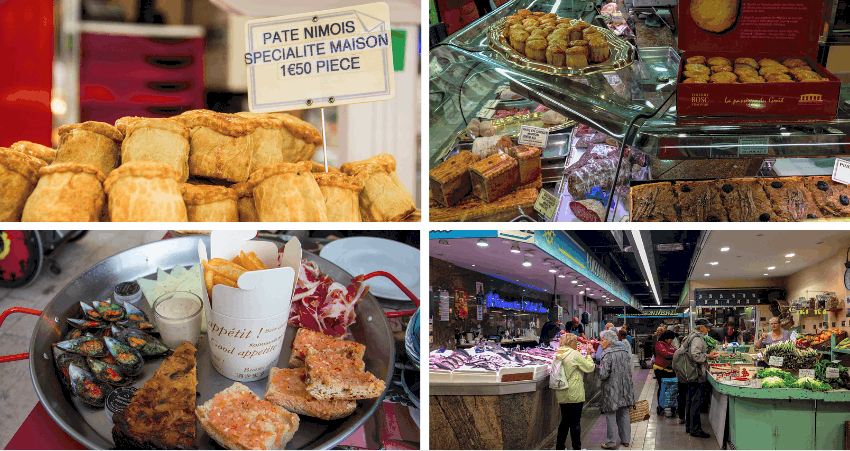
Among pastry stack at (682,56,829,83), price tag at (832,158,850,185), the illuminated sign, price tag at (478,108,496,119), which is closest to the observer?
pastry stack at (682,56,829,83)

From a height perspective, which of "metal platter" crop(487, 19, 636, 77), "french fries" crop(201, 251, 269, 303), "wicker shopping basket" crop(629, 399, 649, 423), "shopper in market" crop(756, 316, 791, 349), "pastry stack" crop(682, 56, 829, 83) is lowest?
"wicker shopping basket" crop(629, 399, 649, 423)

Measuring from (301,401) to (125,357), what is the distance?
23.6 inches

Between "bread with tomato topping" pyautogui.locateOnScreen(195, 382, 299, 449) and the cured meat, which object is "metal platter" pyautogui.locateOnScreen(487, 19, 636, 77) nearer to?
the cured meat

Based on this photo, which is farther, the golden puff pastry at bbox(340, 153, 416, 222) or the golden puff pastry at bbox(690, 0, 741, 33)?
the golden puff pastry at bbox(340, 153, 416, 222)

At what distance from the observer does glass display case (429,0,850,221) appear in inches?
65.9

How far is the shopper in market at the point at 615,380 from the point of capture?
1.92m

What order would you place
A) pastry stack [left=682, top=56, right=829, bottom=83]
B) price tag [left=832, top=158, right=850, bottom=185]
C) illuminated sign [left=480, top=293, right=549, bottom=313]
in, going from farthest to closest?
1. illuminated sign [left=480, top=293, right=549, bottom=313]
2. price tag [left=832, top=158, right=850, bottom=185]
3. pastry stack [left=682, top=56, right=829, bottom=83]

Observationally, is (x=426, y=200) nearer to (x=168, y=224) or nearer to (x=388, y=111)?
(x=388, y=111)

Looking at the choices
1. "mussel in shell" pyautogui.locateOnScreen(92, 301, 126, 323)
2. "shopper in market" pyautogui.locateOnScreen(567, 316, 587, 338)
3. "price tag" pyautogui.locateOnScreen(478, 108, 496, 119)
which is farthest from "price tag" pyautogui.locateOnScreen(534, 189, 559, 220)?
"mussel in shell" pyautogui.locateOnScreen(92, 301, 126, 323)

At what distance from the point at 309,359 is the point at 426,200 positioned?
0.65 m

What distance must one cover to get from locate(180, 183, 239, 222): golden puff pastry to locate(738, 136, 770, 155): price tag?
1528 mm

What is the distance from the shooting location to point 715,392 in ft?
6.45

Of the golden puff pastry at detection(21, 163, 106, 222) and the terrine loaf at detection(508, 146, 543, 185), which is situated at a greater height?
the terrine loaf at detection(508, 146, 543, 185)

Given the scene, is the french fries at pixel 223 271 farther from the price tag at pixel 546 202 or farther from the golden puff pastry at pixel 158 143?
the price tag at pixel 546 202
